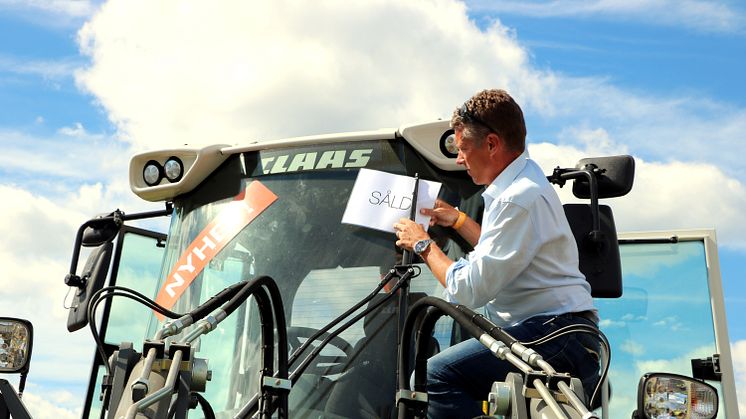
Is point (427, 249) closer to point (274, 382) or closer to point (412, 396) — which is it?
point (412, 396)

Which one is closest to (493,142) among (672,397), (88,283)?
(672,397)

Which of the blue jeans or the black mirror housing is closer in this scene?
the blue jeans

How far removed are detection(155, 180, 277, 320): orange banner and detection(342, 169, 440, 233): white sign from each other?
0.50m

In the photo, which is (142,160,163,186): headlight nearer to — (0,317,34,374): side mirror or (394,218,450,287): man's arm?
(0,317,34,374): side mirror

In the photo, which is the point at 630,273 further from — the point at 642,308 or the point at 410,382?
the point at 410,382

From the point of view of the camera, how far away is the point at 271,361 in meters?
3.63

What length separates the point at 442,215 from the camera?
15.2 feet

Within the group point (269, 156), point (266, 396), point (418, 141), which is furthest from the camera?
point (269, 156)

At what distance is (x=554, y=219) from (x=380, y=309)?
101cm

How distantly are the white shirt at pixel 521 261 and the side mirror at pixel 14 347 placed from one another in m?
1.89

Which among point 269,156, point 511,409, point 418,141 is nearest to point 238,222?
point 269,156

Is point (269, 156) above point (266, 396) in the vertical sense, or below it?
above

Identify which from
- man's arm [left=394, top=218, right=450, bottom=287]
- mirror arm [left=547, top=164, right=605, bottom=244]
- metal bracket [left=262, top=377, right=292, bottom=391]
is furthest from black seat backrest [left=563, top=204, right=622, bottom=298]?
metal bracket [left=262, top=377, right=292, bottom=391]

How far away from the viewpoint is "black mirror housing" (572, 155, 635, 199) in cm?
458
